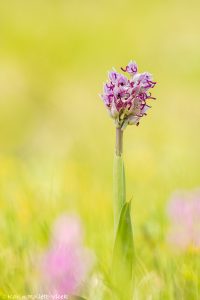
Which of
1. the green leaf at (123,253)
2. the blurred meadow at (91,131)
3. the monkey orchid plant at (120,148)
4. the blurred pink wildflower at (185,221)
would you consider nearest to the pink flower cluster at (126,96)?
the monkey orchid plant at (120,148)

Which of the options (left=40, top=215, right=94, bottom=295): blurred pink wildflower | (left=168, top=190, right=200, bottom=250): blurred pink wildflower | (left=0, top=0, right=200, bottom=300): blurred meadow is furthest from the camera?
(left=0, top=0, right=200, bottom=300): blurred meadow

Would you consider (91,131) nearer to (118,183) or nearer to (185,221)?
(185,221)

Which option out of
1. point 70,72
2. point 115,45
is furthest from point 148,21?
point 70,72

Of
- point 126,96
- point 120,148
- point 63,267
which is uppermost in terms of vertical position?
point 126,96

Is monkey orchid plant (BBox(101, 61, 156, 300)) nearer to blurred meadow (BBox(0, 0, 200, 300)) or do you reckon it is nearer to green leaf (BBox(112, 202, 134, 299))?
green leaf (BBox(112, 202, 134, 299))

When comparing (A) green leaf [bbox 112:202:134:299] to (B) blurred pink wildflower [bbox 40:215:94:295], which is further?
(A) green leaf [bbox 112:202:134:299]

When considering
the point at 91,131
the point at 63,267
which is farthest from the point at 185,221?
the point at 91,131

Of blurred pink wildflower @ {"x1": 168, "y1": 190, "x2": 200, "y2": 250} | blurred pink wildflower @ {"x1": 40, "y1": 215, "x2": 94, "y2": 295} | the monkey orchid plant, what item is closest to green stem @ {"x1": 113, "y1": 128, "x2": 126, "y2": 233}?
the monkey orchid plant
